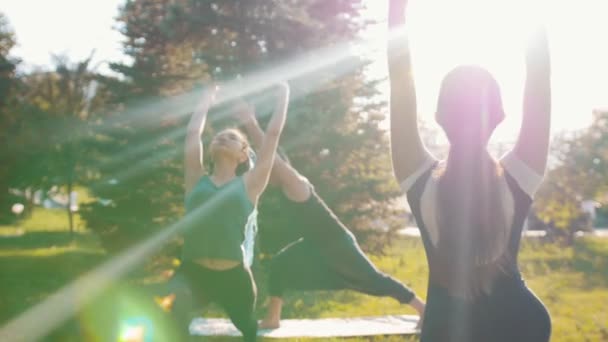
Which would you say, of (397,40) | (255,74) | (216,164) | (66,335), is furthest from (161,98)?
(397,40)

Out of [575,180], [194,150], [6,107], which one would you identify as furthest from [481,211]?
[575,180]

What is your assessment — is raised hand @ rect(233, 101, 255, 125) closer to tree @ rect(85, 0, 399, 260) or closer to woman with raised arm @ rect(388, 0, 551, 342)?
woman with raised arm @ rect(388, 0, 551, 342)

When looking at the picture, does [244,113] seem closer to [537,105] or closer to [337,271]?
[337,271]

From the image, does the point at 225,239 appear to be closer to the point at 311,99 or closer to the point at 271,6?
the point at 311,99

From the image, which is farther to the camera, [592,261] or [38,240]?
[38,240]

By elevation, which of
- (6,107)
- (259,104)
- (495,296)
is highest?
(6,107)

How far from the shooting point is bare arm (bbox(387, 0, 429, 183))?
1912 mm

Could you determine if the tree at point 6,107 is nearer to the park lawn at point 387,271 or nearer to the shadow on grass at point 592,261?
the park lawn at point 387,271

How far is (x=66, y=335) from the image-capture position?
7.28 meters

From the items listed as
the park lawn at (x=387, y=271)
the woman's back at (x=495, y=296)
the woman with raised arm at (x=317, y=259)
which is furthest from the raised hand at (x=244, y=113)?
the woman's back at (x=495, y=296)

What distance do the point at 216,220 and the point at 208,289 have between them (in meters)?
0.47

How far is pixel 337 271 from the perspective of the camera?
690 cm

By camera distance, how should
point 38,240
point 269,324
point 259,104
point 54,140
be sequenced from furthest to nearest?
point 38,240, point 54,140, point 259,104, point 269,324

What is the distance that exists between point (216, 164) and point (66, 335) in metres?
3.51
